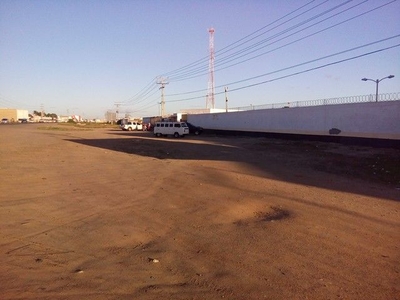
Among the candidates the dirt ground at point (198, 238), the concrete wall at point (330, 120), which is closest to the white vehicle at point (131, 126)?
the concrete wall at point (330, 120)

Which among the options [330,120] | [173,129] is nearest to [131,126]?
[173,129]

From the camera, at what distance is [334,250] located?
5.59 metres

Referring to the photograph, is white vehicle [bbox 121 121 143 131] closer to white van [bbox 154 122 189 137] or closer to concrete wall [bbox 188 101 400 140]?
white van [bbox 154 122 189 137]

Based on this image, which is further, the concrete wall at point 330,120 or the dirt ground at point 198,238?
the concrete wall at point 330,120

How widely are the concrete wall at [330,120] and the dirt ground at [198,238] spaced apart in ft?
44.2

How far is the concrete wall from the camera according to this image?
24828 millimetres

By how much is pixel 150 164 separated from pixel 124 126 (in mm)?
50810

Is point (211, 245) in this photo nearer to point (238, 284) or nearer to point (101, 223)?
point (238, 284)

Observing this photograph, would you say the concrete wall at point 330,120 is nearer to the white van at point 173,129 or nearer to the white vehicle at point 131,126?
the white van at point 173,129

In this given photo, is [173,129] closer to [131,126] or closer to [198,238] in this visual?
[131,126]

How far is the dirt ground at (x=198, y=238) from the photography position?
14.3 feet

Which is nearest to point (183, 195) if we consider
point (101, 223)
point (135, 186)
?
point (135, 186)

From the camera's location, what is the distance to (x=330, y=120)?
99.3ft

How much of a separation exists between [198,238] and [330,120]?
26.6 m
